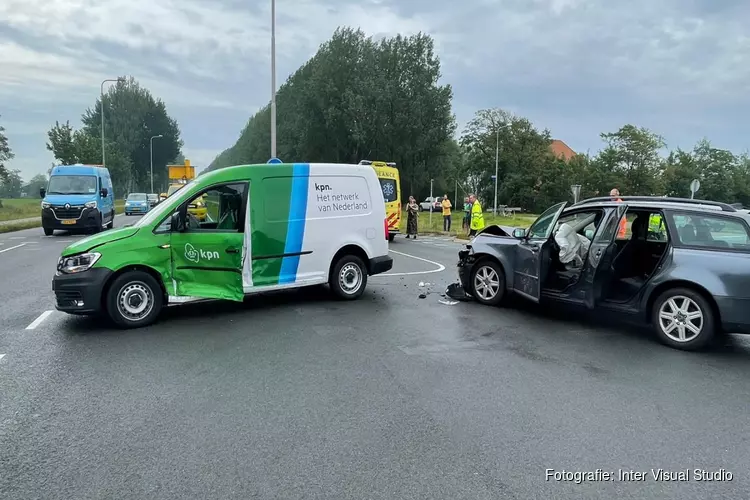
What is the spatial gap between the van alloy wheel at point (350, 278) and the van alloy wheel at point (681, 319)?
4.46 meters

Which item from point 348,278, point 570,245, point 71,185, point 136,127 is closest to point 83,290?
point 348,278

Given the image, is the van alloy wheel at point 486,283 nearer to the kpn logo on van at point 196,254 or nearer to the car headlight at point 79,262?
the kpn logo on van at point 196,254

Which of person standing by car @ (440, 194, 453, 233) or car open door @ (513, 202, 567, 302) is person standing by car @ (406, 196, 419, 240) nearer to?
person standing by car @ (440, 194, 453, 233)

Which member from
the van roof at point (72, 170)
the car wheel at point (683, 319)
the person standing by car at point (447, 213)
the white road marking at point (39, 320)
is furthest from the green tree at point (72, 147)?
the car wheel at point (683, 319)

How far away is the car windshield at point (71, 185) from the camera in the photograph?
73.2ft

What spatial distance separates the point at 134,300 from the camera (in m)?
7.05

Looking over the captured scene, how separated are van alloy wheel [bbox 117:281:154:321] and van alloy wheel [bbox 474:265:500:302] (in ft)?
15.6

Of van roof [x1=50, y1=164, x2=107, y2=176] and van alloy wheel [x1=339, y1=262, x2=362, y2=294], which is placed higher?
van roof [x1=50, y1=164, x2=107, y2=176]

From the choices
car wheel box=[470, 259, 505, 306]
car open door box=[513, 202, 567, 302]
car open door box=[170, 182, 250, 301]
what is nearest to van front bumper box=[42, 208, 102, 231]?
car open door box=[170, 182, 250, 301]

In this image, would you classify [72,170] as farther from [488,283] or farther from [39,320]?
[488,283]

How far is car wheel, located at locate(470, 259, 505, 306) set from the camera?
336 inches

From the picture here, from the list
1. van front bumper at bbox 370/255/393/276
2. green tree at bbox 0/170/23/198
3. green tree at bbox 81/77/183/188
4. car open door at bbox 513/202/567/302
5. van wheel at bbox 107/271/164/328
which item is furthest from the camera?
green tree at bbox 81/77/183/188

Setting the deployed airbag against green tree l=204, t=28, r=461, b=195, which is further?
green tree l=204, t=28, r=461, b=195

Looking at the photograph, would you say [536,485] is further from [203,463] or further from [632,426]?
[203,463]
